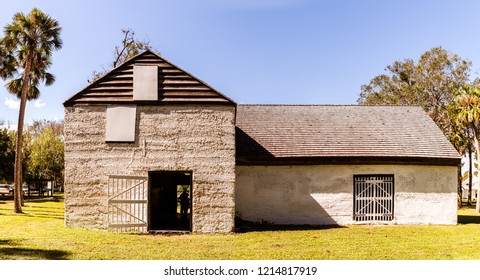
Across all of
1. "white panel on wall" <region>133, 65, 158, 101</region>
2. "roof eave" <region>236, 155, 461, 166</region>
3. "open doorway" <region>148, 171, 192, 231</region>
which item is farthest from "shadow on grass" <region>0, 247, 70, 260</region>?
"roof eave" <region>236, 155, 461, 166</region>

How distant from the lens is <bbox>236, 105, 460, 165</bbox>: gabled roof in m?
16.4

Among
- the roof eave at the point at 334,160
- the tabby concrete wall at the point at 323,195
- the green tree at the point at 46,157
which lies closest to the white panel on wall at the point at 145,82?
the roof eave at the point at 334,160

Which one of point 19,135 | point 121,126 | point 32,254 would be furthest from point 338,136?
point 19,135

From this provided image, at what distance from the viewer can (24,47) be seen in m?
20.9

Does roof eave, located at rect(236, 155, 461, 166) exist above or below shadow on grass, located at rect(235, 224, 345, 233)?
above

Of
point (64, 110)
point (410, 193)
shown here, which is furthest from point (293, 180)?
point (64, 110)

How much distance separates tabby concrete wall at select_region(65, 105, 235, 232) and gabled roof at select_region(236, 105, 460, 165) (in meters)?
2.50

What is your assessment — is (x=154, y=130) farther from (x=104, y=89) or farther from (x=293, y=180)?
(x=293, y=180)

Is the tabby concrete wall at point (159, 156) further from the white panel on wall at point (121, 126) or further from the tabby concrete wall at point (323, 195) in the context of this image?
the tabby concrete wall at point (323, 195)

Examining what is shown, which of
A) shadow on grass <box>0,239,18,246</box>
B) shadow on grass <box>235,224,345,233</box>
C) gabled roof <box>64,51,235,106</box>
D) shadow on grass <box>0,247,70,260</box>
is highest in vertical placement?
gabled roof <box>64,51,235,106</box>

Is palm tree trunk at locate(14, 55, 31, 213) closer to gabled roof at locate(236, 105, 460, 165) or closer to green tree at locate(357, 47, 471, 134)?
gabled roof at locate(236, 105, 460, 165)

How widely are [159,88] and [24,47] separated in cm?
1145

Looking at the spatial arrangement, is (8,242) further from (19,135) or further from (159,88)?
(19,135)

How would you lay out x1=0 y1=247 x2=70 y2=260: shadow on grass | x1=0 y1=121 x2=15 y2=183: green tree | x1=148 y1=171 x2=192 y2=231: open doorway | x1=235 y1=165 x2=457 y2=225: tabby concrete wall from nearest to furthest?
x1=0 y1=247 x2=70 y2=260: shadow on grass < x1=235 y1=165 x2=457 y2=225: tabby concrete wall < x1=148 y1=171 x2=192 y2=231: open doorway < x1=0 y1=121 x2=15 y2=183: green tree
